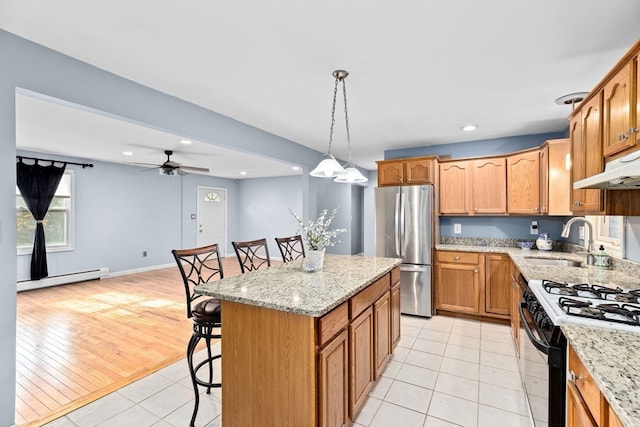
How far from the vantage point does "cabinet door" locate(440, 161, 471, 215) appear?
4059mm

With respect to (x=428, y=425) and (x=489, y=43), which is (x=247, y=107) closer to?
(x=489, y=43)

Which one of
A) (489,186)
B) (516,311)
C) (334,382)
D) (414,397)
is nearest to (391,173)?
(489,186)

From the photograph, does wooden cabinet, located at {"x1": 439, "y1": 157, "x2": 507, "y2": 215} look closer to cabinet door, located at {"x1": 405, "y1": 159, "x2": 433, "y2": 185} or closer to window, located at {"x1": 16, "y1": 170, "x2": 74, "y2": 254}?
cabinet door, located at {"x1": 405, "y1": 159, "x2": 433, "y2": 185}

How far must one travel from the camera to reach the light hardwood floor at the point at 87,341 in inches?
90.9

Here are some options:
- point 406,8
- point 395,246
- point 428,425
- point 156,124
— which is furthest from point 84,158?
point 428,425

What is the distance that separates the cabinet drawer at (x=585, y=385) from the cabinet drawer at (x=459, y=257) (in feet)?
8.61

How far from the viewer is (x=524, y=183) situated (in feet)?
12.0

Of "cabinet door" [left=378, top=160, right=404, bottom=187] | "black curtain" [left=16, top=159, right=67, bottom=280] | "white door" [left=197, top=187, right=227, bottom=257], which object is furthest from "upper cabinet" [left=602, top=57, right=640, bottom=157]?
"white door" [left=197, top=187, right=227, bottom=257]

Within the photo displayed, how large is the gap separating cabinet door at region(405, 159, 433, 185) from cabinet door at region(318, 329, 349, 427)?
2.89m

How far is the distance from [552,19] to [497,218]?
2971 mm

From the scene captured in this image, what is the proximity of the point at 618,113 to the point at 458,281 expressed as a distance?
2.62m

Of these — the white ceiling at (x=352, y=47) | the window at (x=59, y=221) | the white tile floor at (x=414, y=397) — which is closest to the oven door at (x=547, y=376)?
the white tile floor at (x=414, y=397)

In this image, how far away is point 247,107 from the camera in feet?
10.2

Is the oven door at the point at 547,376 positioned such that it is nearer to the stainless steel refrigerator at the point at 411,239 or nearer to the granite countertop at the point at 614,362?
the granite countertop at the point at 614,362
